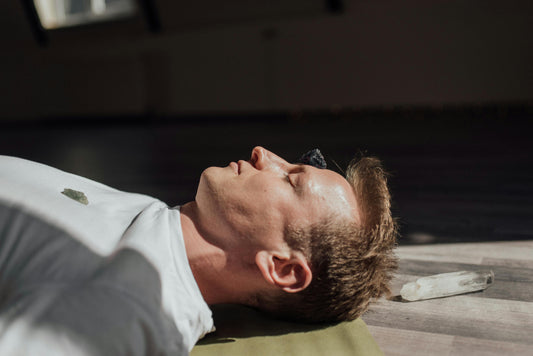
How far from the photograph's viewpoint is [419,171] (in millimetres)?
3512

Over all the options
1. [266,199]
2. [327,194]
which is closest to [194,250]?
[266,199]

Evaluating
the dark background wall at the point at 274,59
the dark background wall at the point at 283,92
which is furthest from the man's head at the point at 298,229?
the dark background wall at the point at 274,59

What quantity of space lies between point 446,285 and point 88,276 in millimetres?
983

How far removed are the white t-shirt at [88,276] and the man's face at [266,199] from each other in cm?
12

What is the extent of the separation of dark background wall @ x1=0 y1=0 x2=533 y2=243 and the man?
145cm

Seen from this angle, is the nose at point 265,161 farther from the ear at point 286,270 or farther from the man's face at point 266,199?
the ear at point 286,270

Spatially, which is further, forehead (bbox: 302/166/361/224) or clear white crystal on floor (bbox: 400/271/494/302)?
clear white crystal on floor (bbox: 400/271/494/302)

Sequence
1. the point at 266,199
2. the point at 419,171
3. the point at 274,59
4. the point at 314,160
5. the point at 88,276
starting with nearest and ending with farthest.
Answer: the point at 88,276 → the point at 266,199 → the point at 314,160 → the point at 419,171 → the point at 274,59

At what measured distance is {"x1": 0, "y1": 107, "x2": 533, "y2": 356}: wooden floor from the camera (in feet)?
4.58

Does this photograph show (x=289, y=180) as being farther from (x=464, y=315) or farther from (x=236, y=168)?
(x=464, y=315)

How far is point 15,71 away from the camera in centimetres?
908

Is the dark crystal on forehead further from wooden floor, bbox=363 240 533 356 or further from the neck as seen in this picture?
wooden floor, bbox=363 240 533 356

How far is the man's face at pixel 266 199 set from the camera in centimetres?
122

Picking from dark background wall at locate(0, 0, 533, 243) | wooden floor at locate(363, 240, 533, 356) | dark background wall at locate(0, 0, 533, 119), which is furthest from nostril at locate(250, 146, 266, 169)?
dark background wall at locate(0, 0, 533, 119)
